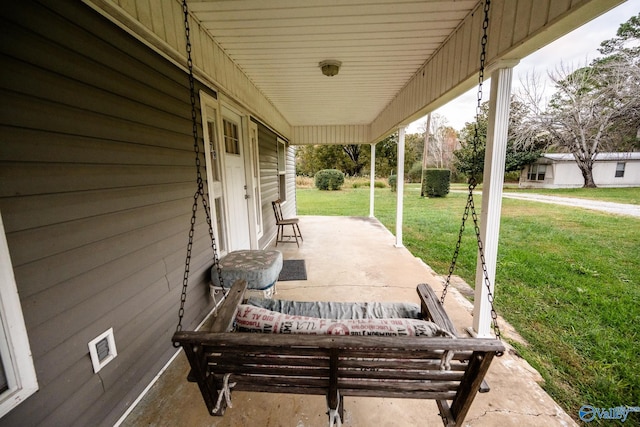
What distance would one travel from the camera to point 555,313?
2627mm

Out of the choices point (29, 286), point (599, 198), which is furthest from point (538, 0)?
point (599, 198)

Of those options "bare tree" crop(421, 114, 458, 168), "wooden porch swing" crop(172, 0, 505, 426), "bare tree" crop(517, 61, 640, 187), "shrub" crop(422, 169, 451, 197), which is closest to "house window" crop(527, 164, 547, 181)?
"bare tree" crop(517, 61, 640, 187)

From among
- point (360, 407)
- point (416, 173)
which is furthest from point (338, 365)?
point (416, 173)

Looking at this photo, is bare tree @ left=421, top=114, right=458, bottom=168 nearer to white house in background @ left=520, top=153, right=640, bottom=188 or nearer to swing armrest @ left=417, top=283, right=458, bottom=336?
white house in background @ left=520, top=153, right=640, bottom=188

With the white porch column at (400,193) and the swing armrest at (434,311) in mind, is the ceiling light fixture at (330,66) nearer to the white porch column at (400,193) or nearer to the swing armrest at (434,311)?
the white porch column at (400,193)

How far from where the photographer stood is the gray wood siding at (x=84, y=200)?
3.28ft

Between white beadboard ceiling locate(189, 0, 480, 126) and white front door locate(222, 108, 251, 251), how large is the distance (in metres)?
0.70

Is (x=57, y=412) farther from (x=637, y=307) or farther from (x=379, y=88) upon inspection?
(x=637, y=307)

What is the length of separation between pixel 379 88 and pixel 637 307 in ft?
13.3

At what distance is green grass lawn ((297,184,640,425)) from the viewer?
1.81 m

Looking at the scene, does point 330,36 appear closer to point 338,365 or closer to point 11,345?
point 338,365

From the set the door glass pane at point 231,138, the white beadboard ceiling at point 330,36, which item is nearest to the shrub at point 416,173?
the white beadboard ceiling at point 330,36

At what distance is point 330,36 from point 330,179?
13.6 metres

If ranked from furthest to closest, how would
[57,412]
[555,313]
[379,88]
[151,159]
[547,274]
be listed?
[379,88], [547,274], [555,313], [151,159], [57,412]
